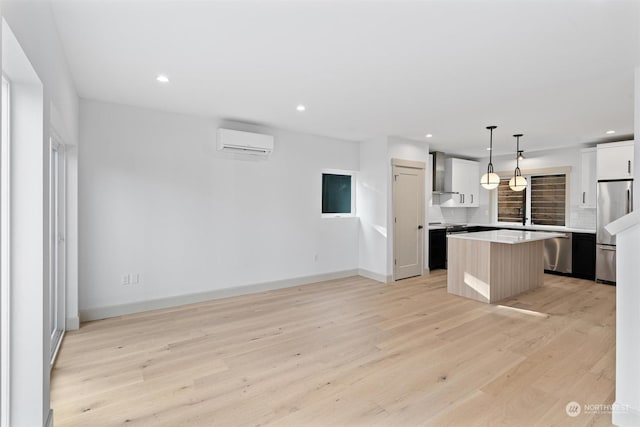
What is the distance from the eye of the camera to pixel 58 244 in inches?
132

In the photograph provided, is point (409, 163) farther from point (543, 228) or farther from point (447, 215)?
point (543, 228)

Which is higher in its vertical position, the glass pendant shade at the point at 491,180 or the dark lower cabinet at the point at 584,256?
the glass pendant shade at the point at 491,180

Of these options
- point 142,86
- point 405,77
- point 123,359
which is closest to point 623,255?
point 405,77

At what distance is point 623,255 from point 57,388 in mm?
4028

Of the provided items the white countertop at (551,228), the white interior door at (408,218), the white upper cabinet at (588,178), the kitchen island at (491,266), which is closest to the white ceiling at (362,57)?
the white interior door at (408,218)

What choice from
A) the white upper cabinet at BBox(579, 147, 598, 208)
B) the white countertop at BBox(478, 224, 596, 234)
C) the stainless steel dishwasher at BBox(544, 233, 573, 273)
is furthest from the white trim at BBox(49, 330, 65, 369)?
the white upper cabinet at BBox(579, 147, 598, 208)

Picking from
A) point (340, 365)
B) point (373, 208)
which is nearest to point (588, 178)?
point (373, 208)

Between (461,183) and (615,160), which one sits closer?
(615,160)

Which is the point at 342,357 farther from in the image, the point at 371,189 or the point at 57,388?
the point at 371,189

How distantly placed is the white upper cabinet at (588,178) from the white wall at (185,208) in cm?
483

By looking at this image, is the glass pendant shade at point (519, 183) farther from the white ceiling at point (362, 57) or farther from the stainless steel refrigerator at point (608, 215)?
the stainless steel refrigerator at point (608, 215)

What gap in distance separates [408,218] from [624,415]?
13.7 ft

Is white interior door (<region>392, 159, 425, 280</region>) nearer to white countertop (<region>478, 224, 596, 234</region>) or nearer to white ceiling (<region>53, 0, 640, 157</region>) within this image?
white ceiling (<region>53, 0, 640, 157</region>)

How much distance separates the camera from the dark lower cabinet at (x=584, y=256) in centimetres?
583
